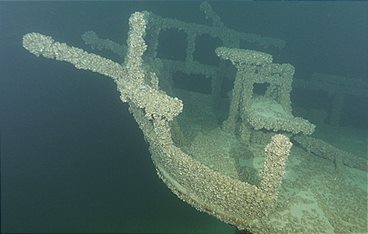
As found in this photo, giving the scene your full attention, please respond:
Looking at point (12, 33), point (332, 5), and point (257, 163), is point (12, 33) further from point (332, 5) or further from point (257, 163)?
point (332, 5)

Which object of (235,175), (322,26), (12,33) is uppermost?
(322,26)

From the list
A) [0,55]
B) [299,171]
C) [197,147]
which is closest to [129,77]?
[197,147]

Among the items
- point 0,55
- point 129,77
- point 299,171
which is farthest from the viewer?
point 0,55

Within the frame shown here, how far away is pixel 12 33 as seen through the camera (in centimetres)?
1551

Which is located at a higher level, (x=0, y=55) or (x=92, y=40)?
(x=92, y=40)

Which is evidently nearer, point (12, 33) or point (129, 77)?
point (129, 77)

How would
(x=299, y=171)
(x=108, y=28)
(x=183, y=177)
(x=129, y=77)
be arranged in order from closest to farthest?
(x=183, y=177)
(x=129, y=77)
(x=299, y=171)
(x=108, y=28)

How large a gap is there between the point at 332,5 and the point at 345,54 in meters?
3.39

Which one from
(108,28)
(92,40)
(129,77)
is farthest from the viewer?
(108,28)

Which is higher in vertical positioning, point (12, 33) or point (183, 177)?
point (12, 33)

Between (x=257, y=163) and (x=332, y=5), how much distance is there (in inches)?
668

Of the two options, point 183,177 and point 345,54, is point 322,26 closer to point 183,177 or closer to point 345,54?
point 345,54

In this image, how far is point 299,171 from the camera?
9.29 metres

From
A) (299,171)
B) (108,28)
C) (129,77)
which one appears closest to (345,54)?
(108,28)
